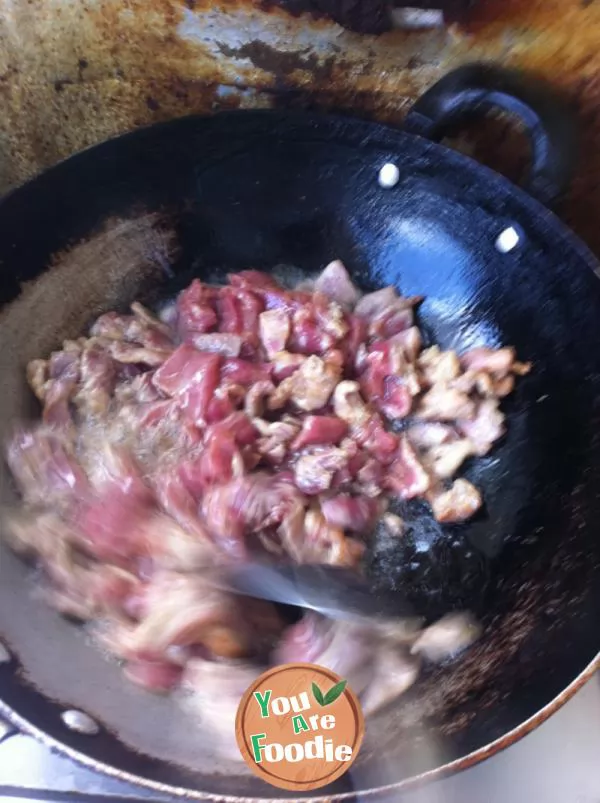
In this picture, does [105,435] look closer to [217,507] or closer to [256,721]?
[217,507]

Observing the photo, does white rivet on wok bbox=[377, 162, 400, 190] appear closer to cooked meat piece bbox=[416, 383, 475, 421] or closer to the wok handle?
the wok handle

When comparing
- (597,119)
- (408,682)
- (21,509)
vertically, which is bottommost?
(21,509)

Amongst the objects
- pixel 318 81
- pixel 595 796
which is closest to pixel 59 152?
pixel 318 81

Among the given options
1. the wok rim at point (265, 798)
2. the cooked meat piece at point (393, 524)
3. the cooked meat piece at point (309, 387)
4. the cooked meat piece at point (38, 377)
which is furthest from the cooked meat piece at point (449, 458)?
the cooked meat piece at point (38, 377)

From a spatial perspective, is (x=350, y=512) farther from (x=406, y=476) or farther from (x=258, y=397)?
(x=258, y=397)

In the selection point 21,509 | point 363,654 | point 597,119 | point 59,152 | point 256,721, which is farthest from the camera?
point 59,152

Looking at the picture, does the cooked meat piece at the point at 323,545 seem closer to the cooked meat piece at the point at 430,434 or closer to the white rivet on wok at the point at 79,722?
the cooked meat piece at the point at 430,434

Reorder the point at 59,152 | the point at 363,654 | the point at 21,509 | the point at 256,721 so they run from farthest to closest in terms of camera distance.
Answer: the point at 59,152, the point at 21,509, the point at 363,654, the point at 256,721
